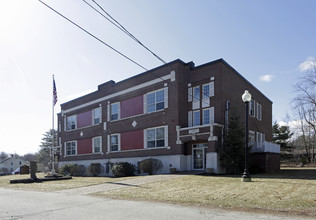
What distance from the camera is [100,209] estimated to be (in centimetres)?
877

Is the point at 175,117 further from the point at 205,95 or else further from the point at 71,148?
the point at 71,148

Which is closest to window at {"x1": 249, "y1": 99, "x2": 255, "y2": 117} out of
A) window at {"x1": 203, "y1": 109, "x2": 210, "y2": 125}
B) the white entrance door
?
window at {"x1": 203, "y1": 109, "x2": 210, "y2": 125}

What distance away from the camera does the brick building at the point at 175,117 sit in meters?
22.8

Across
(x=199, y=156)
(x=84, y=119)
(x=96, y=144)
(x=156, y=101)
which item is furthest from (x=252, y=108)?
(x=84, y=119)

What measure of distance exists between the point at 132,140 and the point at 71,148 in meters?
14.0

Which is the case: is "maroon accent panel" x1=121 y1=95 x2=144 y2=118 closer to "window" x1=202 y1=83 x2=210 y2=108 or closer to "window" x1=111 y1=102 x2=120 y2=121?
"window" x1=111 y1=102 x2=120 y2=121

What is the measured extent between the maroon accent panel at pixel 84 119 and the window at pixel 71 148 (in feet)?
8.88

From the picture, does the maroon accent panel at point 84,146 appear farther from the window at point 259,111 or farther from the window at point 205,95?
the window at point 259,111

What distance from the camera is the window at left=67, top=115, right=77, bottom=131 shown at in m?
38.1

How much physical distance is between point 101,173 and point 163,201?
22555 mm

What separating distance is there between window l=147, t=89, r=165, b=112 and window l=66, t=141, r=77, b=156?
15.7 meters

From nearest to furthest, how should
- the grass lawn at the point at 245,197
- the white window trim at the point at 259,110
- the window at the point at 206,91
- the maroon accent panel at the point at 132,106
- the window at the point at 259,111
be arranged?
the grass lawn at the point at 245,197, the window at the point at 206,91, the maroon accent panel at the point at 132,106, the white window trim at the point at 259,110, the window at the point at 259,111

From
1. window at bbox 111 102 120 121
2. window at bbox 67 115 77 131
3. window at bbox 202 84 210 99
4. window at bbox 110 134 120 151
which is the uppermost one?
window at bbox 202 84 210 99

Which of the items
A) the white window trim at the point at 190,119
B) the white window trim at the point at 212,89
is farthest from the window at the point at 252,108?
the white window trim at the point at 190,119
